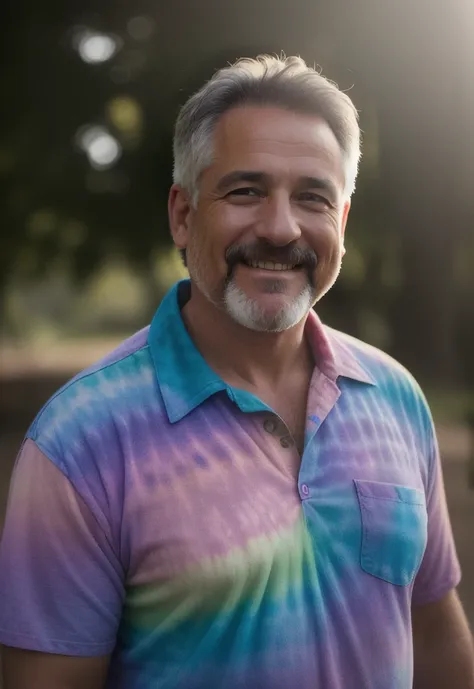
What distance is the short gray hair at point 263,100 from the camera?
5.36ft

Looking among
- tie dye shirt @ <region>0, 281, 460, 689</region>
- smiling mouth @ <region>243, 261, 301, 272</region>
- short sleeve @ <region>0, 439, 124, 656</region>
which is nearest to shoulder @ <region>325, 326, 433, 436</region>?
tie dye shirt @ <region>0, 281, 460, 689</region>

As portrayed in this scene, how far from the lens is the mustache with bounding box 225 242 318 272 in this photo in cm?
161

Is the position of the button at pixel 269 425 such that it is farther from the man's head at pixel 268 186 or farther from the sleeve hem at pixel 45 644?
the sleeve hem at pixel 45 644

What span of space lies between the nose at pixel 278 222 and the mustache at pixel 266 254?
0.05 feet

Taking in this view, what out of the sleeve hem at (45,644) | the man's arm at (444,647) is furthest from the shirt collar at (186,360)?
the man's arm at (444,647)

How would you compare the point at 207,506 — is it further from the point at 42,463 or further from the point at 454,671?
the point at 454,671

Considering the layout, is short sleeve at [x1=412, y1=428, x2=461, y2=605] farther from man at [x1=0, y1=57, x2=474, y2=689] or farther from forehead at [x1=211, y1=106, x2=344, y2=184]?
forehead at [x1=211, y1=106, x2=344, y2=184]

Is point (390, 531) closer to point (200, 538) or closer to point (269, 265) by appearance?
point (200, 538)

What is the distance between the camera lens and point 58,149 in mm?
10328

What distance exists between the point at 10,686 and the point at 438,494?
0.88 metres

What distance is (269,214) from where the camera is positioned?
1.59 metres

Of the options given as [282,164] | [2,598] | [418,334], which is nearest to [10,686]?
[2,598]

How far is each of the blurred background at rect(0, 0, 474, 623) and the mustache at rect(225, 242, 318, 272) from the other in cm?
293

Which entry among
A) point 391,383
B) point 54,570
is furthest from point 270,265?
point 54,570
